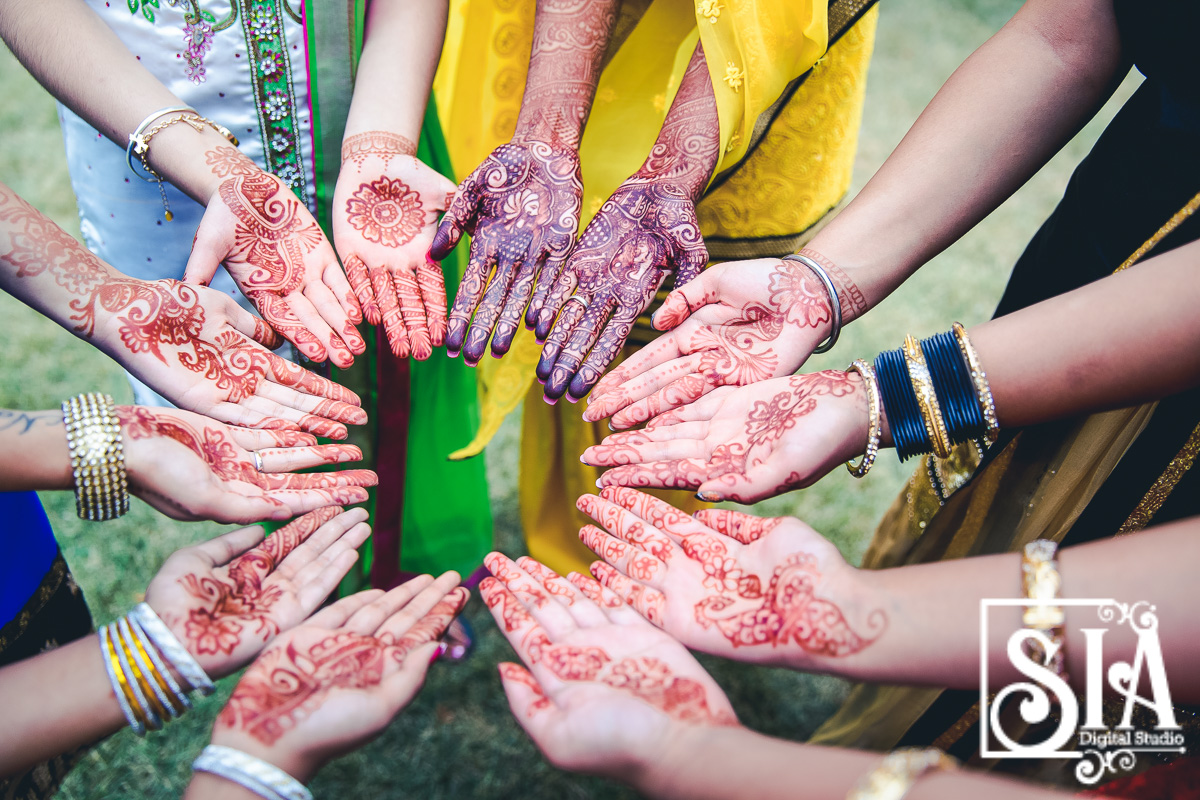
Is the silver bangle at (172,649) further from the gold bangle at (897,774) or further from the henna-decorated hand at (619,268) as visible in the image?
the gold bangle at (897,774)

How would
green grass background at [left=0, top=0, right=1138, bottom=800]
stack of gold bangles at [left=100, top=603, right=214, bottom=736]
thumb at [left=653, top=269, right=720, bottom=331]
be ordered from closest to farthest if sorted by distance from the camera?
stack of gold bangles at [left=100, top=603, right=214, bottom=736], thumb at [left=653, top=269, right=720, bottom=331], green grass background at [left=0, top=0, right=1138, bottom=800]

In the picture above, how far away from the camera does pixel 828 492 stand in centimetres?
268

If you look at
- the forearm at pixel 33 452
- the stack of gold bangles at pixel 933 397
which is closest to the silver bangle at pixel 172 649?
the forearm at pixel 33 452

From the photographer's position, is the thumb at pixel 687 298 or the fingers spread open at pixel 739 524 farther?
the thumb at pixel 687 298

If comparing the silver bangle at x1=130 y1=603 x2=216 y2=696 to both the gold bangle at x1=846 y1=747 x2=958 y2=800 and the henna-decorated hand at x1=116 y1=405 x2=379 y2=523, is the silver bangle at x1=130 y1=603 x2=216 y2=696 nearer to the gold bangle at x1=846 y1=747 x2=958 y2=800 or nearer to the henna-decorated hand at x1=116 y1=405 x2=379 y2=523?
the henna-decorated hand at x1=116 y1=405 x2=379 y2=523

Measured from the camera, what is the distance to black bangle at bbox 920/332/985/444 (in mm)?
1195

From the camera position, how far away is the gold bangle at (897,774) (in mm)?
783

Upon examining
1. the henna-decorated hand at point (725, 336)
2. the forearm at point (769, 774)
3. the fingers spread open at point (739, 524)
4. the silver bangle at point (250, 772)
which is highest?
the henna-decorated hand at point (725, 336)

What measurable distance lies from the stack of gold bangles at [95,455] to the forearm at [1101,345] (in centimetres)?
146

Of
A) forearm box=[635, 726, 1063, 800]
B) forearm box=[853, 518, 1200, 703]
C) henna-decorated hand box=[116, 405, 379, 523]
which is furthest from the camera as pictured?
henna-decorated hand box=[116, 405, 379, 523]

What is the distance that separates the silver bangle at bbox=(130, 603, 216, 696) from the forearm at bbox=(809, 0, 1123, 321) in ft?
4.65

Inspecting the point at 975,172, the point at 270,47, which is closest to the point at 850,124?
the point at 975,172

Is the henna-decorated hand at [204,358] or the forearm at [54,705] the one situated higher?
the henna-decorated hand at [204,358]

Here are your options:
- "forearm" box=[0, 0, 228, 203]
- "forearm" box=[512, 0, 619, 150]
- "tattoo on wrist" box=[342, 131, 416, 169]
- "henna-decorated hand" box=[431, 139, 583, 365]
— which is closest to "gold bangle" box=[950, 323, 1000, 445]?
"henna-decorated hand" box=[431, 139, 583, 365]
